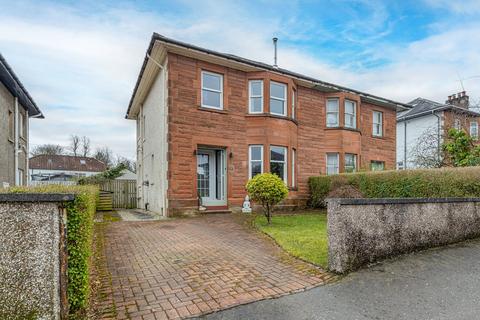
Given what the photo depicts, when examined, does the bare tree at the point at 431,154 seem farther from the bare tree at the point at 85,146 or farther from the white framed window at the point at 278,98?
the bare tree at the point at 85,146

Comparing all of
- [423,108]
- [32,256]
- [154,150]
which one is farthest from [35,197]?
[423,108]

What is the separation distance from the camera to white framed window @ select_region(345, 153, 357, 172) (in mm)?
16719

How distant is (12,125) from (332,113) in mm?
16317

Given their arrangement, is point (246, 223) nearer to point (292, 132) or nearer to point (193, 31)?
point (292, 132)

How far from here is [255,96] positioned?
45.1 feet

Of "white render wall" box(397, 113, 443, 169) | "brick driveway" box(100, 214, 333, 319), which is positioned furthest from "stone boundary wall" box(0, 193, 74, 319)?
"white render wall" box(397, 113, 443, 169)

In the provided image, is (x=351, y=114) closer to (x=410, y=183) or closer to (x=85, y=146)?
(x=410, y=183)

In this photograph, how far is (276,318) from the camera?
342 cm

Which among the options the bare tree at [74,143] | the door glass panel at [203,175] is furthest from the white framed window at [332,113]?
the bare tree at [74,143]

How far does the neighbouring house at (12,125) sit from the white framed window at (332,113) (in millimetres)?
14834

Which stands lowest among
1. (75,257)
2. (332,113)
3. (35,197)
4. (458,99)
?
(75,257)

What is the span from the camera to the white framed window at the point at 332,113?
54.7ft

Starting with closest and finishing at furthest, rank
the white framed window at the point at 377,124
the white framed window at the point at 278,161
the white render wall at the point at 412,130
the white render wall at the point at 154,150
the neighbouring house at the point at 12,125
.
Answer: the white render wall at the point at 154,150
the neighbouring house at the point at 12,125
the white framed window at the point at 278,161
the white framed window at the point at 377,124
the white render wall at the point at 412,130

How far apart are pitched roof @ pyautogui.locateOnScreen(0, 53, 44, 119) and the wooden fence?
19.3 feet
